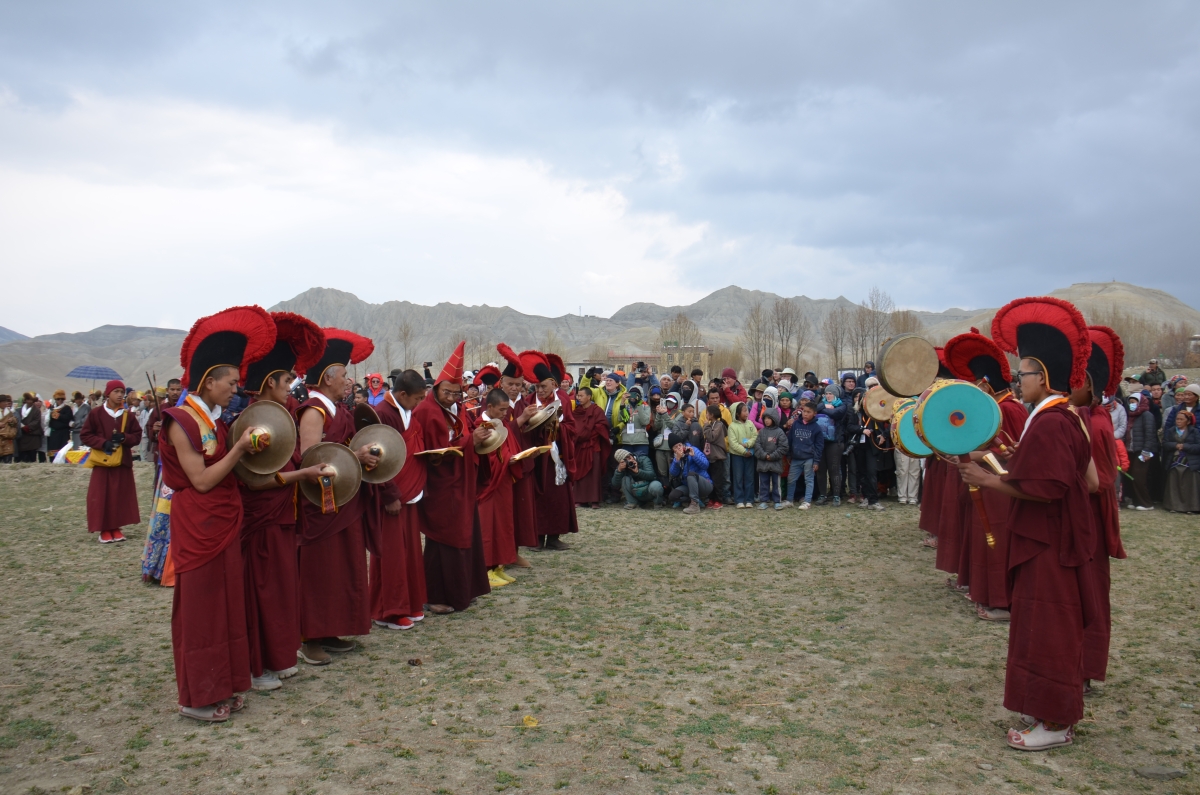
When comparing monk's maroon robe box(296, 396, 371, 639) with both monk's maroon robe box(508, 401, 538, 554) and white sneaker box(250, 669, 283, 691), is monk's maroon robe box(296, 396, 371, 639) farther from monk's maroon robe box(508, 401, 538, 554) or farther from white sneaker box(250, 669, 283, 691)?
monk's maroon robe box(508, 401, 538, 554)

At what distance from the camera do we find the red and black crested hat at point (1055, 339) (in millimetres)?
4715

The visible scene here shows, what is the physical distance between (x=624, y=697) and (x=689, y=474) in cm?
845

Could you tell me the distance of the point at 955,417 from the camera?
520cm

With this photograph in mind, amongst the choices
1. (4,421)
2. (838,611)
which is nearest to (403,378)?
(838,611)

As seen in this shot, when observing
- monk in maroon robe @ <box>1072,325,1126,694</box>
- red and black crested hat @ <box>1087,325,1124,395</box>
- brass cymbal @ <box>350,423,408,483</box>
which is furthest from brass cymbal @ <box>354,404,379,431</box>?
red and black crested hat @ <box>1087,325,1124,395</box>

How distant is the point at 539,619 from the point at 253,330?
11.8 ft

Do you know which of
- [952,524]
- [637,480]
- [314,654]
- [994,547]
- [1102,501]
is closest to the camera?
[1102,501]

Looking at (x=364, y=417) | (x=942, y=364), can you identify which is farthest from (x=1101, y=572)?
(x=364, y=417)

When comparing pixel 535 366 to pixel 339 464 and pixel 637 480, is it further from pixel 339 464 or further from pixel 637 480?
pixel 339 464

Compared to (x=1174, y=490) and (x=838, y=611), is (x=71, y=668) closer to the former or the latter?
(x=838, y=611)

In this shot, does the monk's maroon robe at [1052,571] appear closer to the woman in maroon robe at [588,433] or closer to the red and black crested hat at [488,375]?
the red and black crested hat at [488,375]

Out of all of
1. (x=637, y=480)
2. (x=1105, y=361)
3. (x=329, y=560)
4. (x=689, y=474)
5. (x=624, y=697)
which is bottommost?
(x=624, y=697)

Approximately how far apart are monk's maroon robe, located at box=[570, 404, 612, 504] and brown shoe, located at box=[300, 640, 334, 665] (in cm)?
609

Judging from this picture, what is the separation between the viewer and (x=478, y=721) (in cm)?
498
